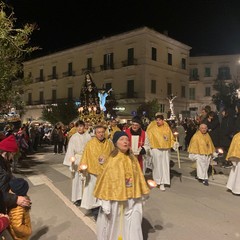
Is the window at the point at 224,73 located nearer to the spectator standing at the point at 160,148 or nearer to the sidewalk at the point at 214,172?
the sidewalk at the point at 214,172

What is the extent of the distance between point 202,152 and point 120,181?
5260 millimetres

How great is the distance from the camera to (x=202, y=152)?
926 cm

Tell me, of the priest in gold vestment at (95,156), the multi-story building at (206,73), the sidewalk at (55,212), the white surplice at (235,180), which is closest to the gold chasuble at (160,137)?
the white surplice at (235,180)

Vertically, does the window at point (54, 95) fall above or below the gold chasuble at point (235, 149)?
above

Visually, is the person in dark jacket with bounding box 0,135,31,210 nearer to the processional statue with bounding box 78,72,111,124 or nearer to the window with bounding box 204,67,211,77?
the processional statue with bounding box 78,72,111,124

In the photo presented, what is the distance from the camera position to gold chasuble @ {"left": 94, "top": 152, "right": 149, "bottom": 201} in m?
4.46

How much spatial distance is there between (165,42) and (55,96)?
18982 millimetres

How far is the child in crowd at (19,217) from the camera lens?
3.79 m

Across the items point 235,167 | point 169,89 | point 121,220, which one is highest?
point 169,89

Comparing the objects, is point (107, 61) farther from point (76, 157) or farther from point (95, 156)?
point (95, 156)

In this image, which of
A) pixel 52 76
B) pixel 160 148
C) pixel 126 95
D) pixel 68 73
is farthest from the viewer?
pixel 52 76

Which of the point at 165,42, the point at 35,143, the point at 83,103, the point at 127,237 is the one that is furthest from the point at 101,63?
the point at 127,237

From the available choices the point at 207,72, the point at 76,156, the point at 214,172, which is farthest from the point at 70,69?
the point at 76,156

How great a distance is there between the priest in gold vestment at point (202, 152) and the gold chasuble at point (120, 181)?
16.4 ft
